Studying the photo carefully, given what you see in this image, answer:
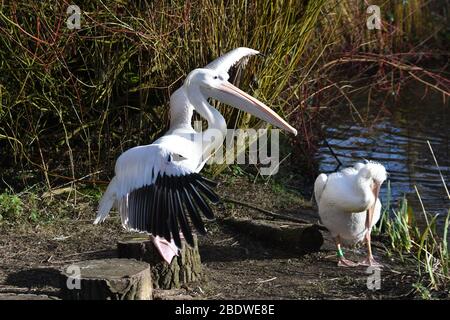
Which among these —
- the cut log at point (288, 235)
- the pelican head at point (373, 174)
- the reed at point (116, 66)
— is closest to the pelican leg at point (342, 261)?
the cut log at point (288, 235)

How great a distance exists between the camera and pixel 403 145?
9.24 metres

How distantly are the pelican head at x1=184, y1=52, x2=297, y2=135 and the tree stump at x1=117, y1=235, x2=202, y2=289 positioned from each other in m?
1.00

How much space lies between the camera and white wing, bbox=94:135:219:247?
458cm

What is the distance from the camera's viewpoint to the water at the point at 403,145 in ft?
25.8

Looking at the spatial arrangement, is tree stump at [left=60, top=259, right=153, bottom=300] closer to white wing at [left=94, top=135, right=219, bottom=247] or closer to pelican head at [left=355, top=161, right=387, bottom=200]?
white wing at [left=94, top=135, right=219, bottom=247]

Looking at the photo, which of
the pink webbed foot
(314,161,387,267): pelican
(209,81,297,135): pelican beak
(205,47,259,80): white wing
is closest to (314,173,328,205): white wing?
(314,161,387,267): pelican

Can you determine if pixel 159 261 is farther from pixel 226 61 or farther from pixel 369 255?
pixel 226 61

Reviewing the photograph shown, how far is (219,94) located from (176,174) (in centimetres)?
106

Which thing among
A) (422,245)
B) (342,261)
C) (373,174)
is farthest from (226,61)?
(422,245)

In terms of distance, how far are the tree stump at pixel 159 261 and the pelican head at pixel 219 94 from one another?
1.00 metres

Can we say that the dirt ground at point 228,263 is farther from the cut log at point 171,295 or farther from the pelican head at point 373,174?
the pelican head at point 373,174
